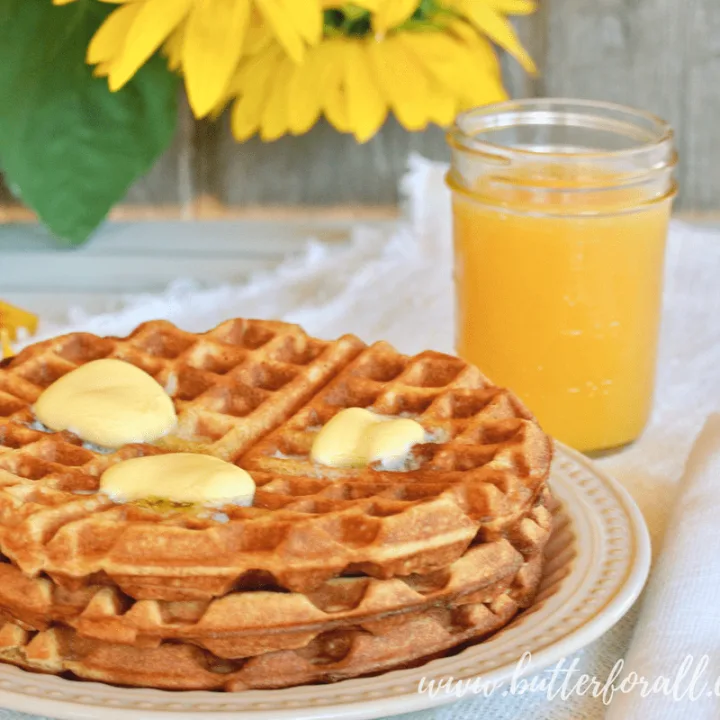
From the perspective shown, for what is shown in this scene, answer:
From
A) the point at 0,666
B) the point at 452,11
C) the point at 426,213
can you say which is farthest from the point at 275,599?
the point at 426,213

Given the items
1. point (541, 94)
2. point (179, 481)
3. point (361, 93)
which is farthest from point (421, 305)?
point (179, 481)

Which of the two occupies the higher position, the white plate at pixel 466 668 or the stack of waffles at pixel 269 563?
the stack of waffles at pixel 269 563

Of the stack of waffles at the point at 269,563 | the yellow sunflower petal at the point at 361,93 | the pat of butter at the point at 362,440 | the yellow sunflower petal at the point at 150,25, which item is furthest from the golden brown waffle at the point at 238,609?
the yellow sunflower petal at the point at 361,93

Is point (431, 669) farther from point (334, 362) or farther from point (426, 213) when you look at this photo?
point (426, 213)

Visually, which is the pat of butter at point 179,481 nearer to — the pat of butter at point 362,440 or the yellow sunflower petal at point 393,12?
the pat of butter at point 362,440

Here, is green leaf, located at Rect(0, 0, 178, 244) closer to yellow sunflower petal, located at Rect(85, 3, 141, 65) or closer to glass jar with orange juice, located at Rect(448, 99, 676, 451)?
yellow sunflower petal, located at Rect(85, 3, 141, 65)

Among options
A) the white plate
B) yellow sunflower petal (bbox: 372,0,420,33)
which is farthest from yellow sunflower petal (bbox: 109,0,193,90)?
the white plate

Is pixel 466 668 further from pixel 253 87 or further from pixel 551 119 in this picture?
pixel 253 87
